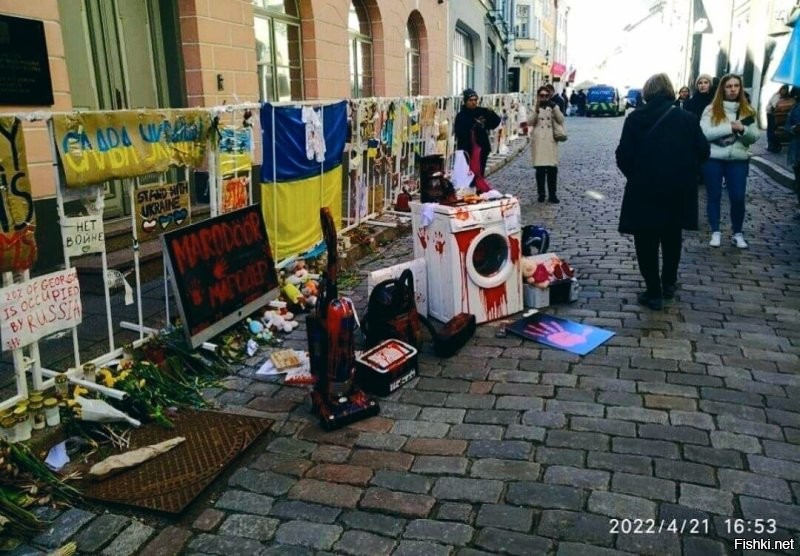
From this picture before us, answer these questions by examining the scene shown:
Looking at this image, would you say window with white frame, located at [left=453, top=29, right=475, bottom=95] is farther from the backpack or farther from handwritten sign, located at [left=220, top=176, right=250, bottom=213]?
the backpack

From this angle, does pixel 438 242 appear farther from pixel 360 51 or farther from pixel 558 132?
pixel 360 51

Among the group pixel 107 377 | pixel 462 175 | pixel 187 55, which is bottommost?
pixel 107 377

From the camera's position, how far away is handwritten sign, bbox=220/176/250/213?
525 centimetres

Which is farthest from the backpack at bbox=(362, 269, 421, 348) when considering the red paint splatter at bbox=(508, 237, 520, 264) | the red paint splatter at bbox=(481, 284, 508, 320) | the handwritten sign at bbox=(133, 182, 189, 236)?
the handwritten sign at bbox=(133, 182, 189, 236)

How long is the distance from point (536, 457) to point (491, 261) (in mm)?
2350

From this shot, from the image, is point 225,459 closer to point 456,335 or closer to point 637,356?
point 456,335

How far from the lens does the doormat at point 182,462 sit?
3156 mm

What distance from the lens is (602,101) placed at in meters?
43.2

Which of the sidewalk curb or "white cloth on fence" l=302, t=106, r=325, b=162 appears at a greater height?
"white cloth on fence" l=302, t=106, r=325, b=162

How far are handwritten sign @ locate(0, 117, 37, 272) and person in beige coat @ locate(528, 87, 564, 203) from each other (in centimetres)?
827

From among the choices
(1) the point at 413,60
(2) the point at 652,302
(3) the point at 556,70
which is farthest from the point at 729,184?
(3) the point at 556,70

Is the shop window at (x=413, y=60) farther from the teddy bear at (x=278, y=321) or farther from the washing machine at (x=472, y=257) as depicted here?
the teddy bear at (x=278, y=321)

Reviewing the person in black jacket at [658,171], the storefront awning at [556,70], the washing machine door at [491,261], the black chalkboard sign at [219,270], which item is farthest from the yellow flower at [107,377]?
the storefront awning at [556,70]

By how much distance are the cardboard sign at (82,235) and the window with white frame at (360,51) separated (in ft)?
30.2
